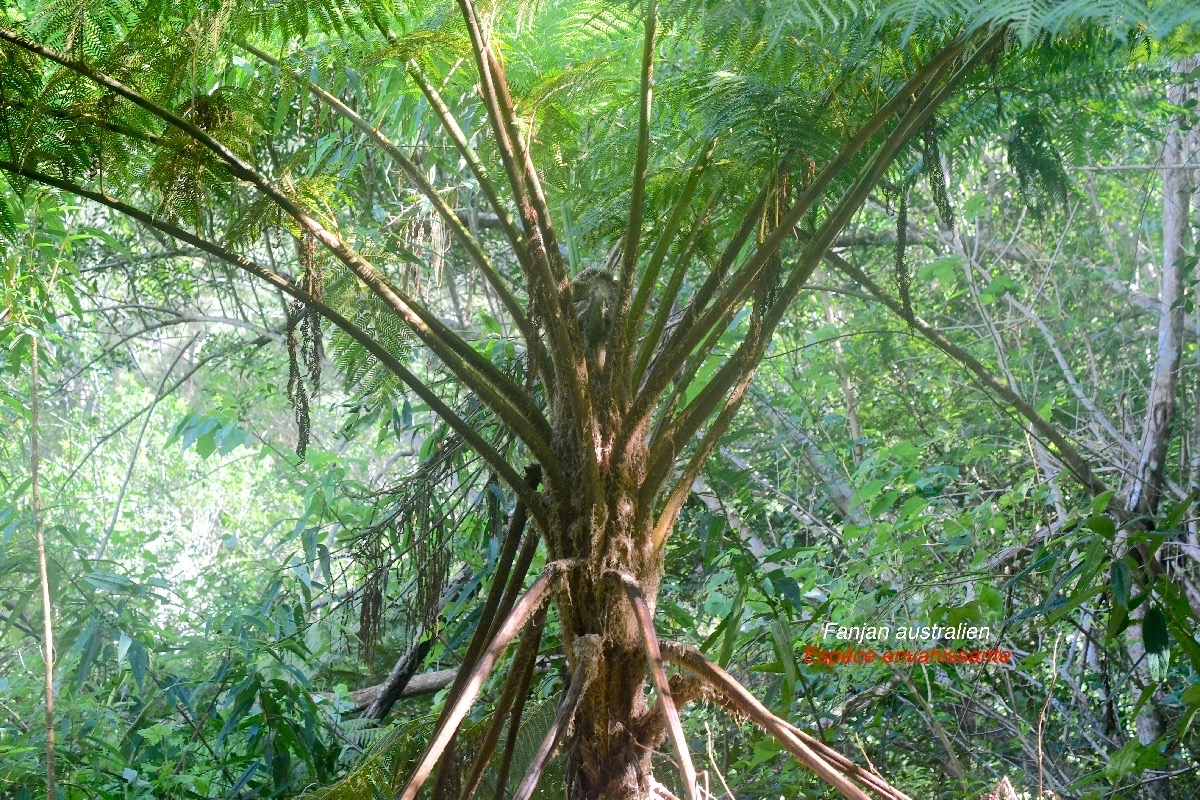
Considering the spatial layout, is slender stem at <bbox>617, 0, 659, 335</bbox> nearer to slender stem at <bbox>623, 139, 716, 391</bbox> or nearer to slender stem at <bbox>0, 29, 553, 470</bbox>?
slender stem at <bbox>623, 139, 716, 391</bbox>

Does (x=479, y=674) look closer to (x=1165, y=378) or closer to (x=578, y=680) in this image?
(x=578, y=680)

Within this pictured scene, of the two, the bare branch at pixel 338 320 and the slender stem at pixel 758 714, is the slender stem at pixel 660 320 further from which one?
the slender stem at pixel 758 714

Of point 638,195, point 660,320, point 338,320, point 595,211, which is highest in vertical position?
point 595,211

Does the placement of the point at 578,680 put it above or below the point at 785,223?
below

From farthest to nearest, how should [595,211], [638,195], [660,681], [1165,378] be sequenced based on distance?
[1165,378] < [595,211] < [638,195] < [660,681]

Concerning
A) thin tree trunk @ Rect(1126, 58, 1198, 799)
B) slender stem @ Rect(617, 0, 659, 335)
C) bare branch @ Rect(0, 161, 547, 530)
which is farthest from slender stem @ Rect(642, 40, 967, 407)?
thin tree trunk @ Rect(1126, 58, 1198, 799)

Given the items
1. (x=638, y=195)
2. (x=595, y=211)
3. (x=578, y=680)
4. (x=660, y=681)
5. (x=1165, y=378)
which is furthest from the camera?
(x=1165, y=378)

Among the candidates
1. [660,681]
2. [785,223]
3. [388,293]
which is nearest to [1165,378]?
[785,223]

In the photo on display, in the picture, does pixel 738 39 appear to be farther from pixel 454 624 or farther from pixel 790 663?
pixel 454 624

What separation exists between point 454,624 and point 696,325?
185 centimetres

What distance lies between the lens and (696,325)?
1.44m

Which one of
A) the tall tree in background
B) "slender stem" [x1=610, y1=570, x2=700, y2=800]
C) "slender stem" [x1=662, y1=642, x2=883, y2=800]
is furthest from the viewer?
the tall tree in background

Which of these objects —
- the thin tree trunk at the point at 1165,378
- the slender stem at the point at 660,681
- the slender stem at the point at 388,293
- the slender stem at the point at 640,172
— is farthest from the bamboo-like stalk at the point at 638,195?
the thin tree trunk at the point at 1165,378

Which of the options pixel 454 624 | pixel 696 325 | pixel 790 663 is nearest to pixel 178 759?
pixel 454 624
